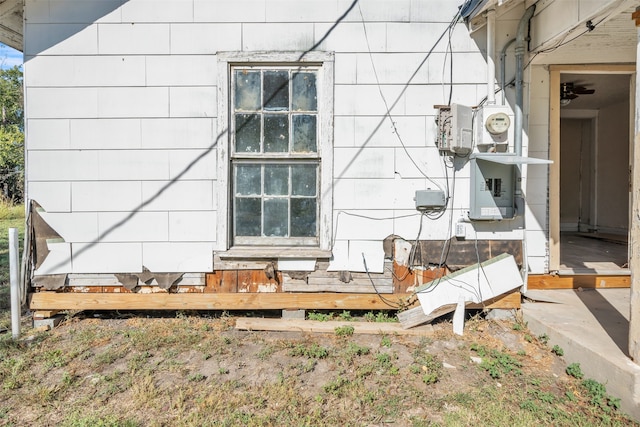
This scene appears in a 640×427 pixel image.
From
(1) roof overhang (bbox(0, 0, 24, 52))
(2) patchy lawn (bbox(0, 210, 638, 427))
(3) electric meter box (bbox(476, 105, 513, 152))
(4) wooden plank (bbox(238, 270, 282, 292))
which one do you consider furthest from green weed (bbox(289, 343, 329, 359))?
(1) roof overhang (bbox(0, 0, 24, 52))

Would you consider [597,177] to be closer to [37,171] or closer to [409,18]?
[409,18]

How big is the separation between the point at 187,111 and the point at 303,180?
1.23 m

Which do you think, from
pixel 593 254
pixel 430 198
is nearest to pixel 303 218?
pixel 430 198

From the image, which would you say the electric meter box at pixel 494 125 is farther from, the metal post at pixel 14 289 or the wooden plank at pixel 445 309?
the metal post at pixel 14 289

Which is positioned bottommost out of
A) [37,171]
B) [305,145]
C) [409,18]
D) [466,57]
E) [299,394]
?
[299,394]

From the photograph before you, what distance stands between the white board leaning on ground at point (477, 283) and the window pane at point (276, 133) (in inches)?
73.6

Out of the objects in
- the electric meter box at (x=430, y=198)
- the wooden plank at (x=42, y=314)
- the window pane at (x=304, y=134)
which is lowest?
the wooden plank at (x=42, y=314)

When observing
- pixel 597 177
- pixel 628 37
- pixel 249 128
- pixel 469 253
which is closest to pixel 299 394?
pixel 469 253

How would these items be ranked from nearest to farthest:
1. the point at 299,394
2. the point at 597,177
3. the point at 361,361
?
the point at 299,394 < the point at 361,361 < the point at 597,177

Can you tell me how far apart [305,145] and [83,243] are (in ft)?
7.43

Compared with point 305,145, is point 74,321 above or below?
below

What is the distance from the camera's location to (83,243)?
10.9 ft

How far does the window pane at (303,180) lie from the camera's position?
3387 millimetres

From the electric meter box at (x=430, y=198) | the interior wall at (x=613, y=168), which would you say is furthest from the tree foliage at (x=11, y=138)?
the interior wall at (x=613, y=168)
